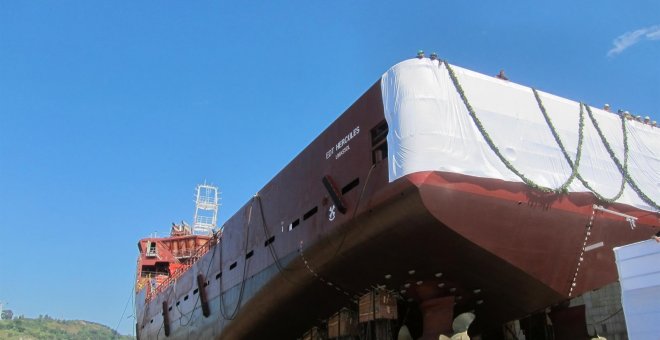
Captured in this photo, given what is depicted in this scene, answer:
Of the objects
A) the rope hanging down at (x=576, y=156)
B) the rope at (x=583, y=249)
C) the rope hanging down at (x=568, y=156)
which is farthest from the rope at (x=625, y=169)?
the rope at (x=583, y=249)

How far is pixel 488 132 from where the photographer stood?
7441 mm

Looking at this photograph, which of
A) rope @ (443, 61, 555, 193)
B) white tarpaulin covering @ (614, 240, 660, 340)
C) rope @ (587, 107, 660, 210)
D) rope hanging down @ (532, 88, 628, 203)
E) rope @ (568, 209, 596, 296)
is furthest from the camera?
rope @ (587, 107, 660, 210)

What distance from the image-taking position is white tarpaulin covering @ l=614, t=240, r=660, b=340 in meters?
5.31

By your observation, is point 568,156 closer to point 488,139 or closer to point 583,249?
point 583,249

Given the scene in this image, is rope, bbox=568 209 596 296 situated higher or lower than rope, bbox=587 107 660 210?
lower

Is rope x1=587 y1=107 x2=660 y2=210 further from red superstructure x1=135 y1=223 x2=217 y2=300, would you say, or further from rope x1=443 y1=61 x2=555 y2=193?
red superstructure x1=135 y1=223 x2=217 y2=300

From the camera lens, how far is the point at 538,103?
8211 millimetres

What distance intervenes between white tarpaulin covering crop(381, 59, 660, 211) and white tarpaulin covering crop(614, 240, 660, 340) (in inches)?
74.5

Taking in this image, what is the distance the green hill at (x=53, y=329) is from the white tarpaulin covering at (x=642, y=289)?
106m

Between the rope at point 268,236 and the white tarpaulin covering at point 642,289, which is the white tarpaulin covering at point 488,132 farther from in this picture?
the rope at point 268,236

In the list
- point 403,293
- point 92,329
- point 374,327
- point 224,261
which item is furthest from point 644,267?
point 92,329

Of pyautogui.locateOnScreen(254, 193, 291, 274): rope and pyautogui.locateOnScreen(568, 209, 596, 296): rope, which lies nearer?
pyautogui.locateOnScreen(568, 209, 596, 296): rope

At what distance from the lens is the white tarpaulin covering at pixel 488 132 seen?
23.1 ft

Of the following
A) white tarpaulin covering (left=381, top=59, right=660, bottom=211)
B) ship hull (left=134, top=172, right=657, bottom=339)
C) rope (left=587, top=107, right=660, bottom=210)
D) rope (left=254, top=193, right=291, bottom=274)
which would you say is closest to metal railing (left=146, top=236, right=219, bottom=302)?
rope (left=254, top=193, right=291, bottom=274)
